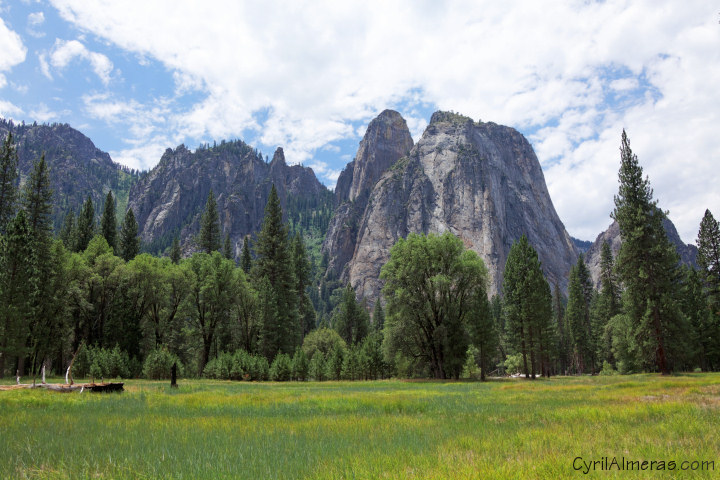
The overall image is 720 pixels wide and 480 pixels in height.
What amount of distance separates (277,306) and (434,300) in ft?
73.6

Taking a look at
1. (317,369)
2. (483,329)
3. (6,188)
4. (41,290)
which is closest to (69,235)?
(6,188)

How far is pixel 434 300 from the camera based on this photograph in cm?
4166

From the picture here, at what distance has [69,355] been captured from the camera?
157 ft

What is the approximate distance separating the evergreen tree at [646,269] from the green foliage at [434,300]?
43.2 ft

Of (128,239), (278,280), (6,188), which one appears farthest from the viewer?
(128,239)

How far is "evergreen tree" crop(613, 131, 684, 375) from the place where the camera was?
32.7 m

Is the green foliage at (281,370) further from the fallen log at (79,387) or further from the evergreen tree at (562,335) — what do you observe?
the evergreen tree at (562,335)

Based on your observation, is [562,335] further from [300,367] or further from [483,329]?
[300,367]

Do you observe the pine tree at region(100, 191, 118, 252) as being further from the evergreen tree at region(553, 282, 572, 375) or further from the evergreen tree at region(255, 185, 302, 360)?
the evergreen tree at region(553, 282, 572, 375)

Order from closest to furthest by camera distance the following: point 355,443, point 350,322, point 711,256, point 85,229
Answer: point 355,443, point 711,256, point 85,229, point 350,322

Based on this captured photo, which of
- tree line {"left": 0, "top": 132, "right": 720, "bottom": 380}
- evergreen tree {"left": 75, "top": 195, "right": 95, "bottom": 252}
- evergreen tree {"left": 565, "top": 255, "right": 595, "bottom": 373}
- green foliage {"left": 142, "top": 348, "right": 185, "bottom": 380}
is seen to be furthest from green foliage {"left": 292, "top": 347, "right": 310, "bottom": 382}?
evergreen tree {"left": 565, "top": 255, "right": 595, "bottom": 373}

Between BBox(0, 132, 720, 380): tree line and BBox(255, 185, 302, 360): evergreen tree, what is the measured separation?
21 cm

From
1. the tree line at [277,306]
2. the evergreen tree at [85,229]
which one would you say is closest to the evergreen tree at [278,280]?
the tree line at [277,306]

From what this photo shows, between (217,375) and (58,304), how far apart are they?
1809 cm
